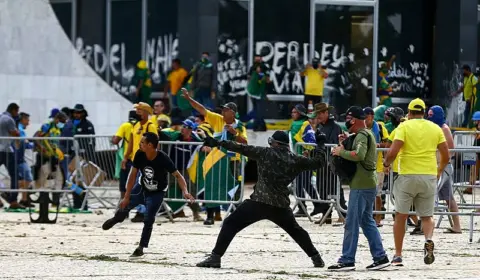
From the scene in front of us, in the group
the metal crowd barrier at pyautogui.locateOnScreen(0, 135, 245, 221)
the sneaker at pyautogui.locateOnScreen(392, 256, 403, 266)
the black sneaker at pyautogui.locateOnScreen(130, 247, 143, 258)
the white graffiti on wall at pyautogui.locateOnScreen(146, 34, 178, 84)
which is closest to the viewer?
the sneaker at pyautogui.locateOnScreen(392, 256, 403, 266)

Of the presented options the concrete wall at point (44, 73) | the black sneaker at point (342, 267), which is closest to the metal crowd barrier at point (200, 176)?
the black sneaker at point (342, 267)

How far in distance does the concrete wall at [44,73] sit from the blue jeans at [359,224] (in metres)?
16.3

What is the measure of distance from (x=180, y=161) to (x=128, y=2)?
10.6 m

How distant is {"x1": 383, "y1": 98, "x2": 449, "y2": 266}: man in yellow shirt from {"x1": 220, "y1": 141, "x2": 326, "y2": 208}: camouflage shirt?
0.88m

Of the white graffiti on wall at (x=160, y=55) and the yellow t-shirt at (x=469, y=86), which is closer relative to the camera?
the white graffiti on wall at (x=160, y=55)

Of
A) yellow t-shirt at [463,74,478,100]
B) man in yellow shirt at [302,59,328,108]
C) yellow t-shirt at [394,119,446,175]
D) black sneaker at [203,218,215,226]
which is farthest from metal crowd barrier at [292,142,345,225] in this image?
yellow t-shirt at [463,74,478,100]

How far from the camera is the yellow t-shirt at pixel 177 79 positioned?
29719mm

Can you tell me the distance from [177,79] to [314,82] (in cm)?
300

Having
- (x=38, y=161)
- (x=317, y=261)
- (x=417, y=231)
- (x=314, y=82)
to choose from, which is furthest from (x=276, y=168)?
(x=314, y=82)

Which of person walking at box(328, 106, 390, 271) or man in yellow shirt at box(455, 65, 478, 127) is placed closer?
person walking at box(328, 106, 390, 271)

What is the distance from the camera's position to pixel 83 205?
75.0 feet

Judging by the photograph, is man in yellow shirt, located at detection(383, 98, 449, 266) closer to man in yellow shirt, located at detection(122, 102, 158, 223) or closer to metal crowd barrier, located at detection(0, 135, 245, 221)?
man in yellow shirt, located at detection(122, 102, 158, 223)

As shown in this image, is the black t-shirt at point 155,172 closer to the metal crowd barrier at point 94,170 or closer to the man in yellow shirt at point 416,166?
the man in yellow shirt at point 416,166

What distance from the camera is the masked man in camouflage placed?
14.2 metres
